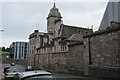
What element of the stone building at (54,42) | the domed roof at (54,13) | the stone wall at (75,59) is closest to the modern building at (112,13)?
the stone building at (54,42)

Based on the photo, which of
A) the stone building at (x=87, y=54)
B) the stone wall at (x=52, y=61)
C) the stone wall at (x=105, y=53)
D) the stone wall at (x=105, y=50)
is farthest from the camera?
the stone wall at (x=52, y=61)

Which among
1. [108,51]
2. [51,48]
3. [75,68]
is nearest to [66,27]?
[51,48]

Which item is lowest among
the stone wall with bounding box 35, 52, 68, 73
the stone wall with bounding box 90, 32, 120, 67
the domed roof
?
the stone wall with bounding box 35, 52, 68, 73

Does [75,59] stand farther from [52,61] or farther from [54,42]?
[52,61]

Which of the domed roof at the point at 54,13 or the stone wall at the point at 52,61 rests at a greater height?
the domed roof at the point at 54,13

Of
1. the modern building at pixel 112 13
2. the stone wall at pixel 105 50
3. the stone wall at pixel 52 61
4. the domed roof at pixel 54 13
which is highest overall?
the domed roof at pixel 54 13

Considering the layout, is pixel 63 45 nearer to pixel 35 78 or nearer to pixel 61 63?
pixel 61 63

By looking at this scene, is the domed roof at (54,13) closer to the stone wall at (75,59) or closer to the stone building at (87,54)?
the stone building at (87,54)

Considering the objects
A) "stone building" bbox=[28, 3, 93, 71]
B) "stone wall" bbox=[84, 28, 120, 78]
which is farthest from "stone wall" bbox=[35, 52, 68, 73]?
"stone wall" bbox=[84, 28, 120, 78]

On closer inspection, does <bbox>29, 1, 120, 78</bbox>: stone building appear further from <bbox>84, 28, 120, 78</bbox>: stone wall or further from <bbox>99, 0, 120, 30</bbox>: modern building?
<bbox>99, 0, 120, 30</bbox>: modern building

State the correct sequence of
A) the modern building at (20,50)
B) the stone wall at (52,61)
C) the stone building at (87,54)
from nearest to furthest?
1. the stone building at (87,54)
2. the stone wall at (52,61)
3. the modern building at (20,50)

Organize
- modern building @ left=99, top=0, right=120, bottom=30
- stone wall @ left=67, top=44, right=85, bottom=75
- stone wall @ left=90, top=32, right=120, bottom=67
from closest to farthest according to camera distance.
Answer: stone wall @ left=90, top=32, right=120, bottom=67 < stone wall @ left=67, top=44, right=85, bottom=75 < modern building @ left=99, top=0, right=120, bottom=30

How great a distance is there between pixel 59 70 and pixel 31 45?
23999 millimetres

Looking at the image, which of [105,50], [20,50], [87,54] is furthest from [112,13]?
[20,50]
